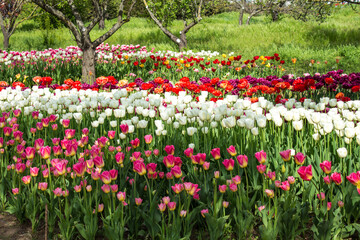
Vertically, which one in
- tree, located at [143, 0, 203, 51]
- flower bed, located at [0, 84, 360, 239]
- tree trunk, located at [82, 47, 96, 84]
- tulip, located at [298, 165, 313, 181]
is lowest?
flower bed, located at [0, 84, 360, 239]

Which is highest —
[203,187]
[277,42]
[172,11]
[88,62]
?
[172,11]

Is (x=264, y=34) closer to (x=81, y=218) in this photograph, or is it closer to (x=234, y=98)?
(x=234, y=98)

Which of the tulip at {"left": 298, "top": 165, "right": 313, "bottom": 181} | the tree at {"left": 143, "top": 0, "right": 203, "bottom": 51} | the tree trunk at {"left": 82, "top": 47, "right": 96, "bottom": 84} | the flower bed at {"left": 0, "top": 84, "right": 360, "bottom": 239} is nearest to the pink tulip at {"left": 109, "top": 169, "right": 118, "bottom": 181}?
the flower bed at {"left": 0, "top": 84, "right": 360, "bottom": 239}

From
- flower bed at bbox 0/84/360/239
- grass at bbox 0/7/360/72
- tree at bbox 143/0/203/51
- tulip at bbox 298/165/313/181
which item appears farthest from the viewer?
tree at bbox 143/0/203/51

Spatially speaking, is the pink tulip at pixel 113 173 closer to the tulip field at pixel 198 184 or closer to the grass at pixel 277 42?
the tulip field at pixel 198 184

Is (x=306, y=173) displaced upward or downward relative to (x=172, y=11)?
downward

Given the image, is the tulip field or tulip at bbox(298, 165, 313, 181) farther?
the tulip field

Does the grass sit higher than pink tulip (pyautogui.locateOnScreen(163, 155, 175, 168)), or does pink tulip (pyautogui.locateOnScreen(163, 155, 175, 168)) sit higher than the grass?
the grass

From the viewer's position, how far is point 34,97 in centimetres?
440

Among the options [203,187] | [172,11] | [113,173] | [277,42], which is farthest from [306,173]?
[277,42]

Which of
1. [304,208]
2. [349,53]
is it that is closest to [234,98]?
[304,208]

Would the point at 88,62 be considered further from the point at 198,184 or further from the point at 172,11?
the point at 198,184

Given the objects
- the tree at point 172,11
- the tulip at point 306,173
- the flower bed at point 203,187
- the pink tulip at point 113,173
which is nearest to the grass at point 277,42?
the tree at point 172,11

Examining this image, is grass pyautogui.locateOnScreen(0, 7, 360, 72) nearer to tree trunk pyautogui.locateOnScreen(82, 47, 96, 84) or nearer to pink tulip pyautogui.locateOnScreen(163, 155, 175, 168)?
tree trunk pyautogui.locateOnScreen(82, 47, 96, 84)
